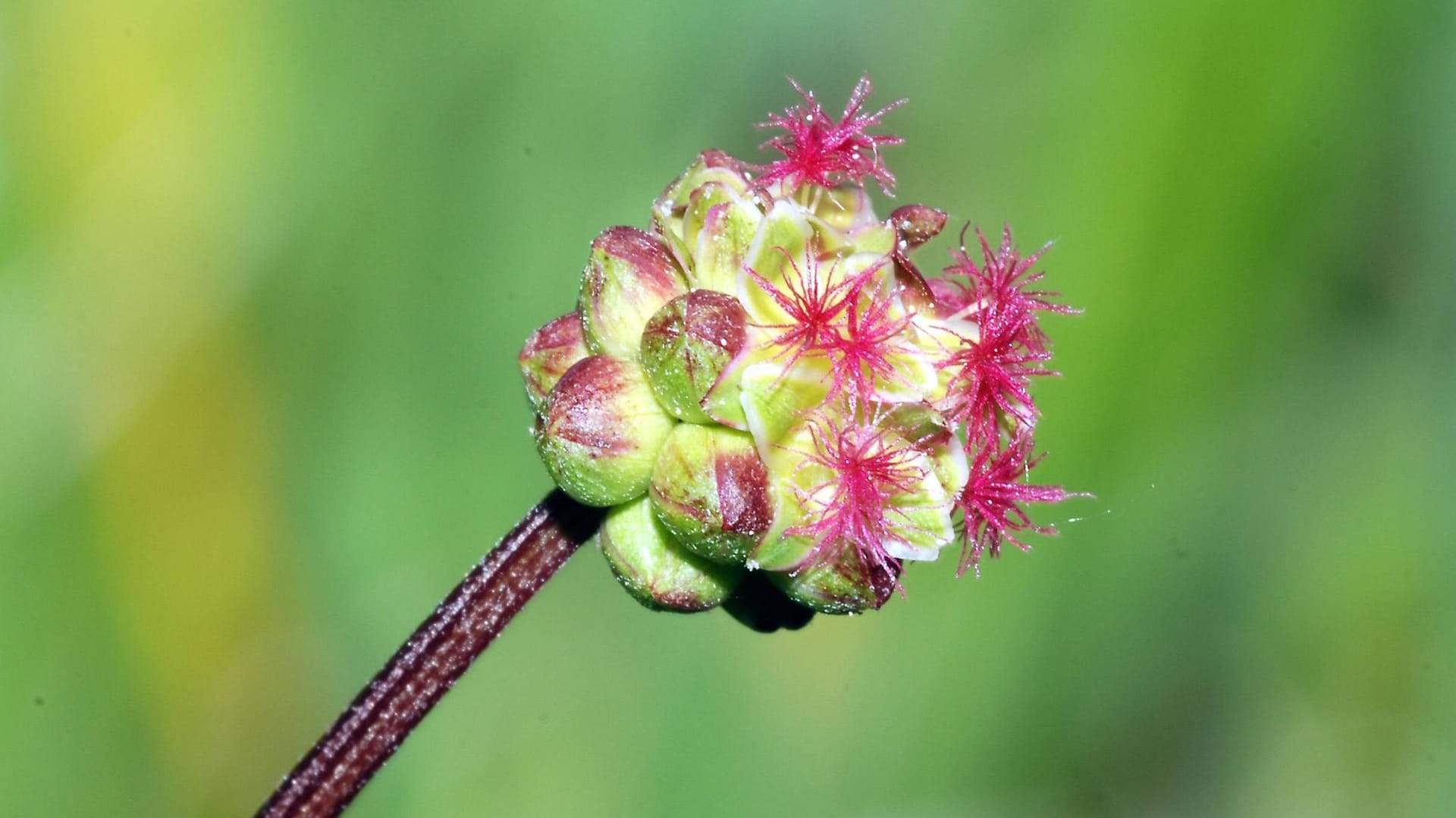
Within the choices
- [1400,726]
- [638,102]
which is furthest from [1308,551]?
[638,102]

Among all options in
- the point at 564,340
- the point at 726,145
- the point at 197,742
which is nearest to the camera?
the point at 564,340

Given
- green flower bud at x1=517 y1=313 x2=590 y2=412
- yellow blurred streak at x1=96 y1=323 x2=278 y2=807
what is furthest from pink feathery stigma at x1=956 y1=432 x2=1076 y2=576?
yellow blurred streak at x1=96 y1=323 x2=278 y2=807

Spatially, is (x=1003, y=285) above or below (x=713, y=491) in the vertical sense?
above

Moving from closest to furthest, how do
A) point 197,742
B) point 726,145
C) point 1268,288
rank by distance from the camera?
point 197,742, point 726,145, point 1268,288

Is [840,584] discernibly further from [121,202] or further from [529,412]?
[121,202]

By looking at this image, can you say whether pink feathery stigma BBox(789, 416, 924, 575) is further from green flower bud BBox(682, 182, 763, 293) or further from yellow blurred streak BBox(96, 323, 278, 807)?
yellow blurred streak BBox(96, 323, 278, 807)

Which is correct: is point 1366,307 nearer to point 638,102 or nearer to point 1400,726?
point 1400,726

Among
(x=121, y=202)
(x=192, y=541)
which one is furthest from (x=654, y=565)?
(x=121, y=202)
